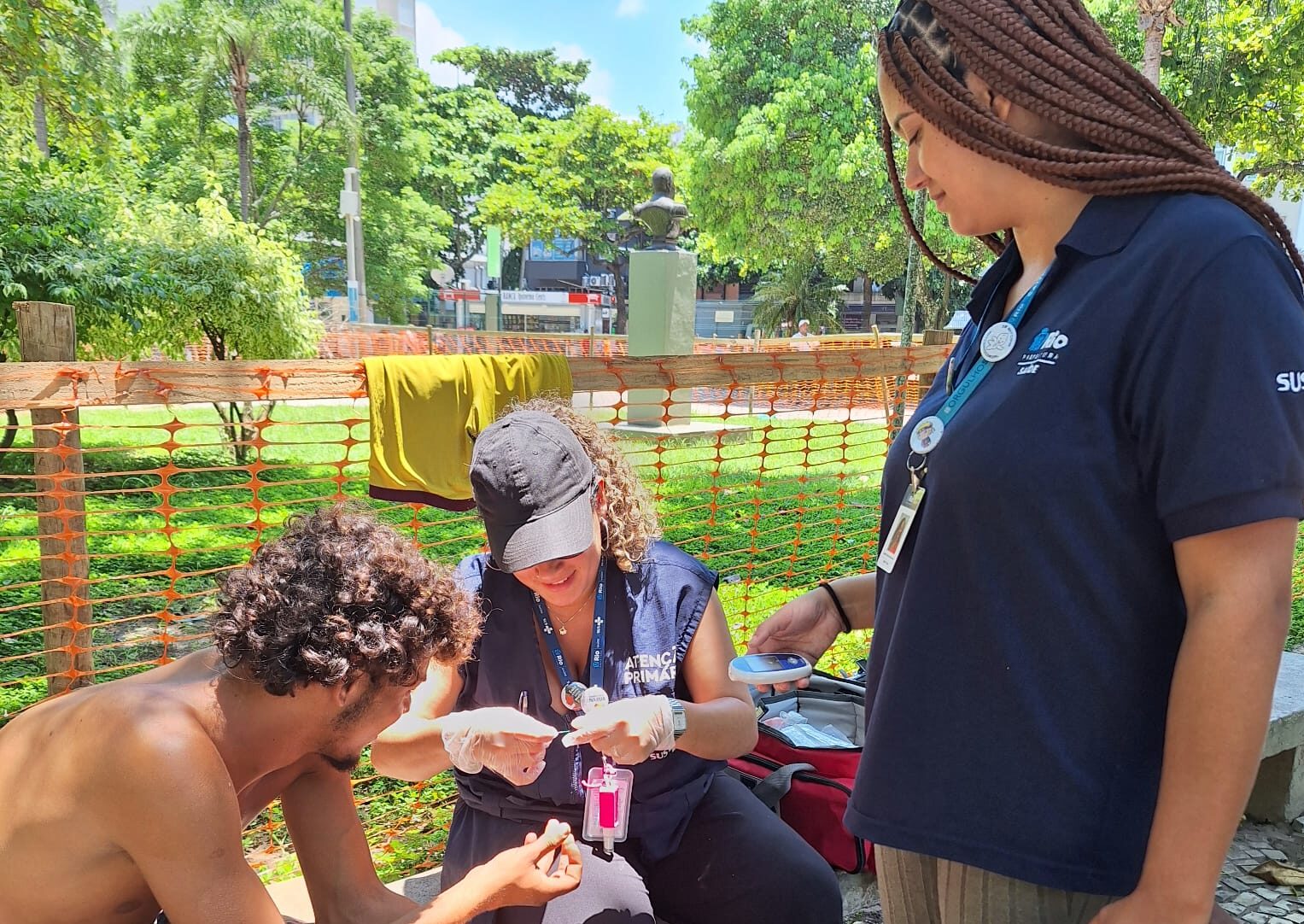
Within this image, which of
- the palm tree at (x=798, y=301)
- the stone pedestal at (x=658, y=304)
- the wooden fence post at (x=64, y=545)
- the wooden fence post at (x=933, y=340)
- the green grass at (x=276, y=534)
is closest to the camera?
the wooden fence post at (x=64, y=545)

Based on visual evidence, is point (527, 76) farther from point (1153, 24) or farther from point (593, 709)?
point (593, 709)

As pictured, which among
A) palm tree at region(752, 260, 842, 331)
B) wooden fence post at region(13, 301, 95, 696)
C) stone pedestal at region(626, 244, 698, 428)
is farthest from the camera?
palm tree at region(752, 260, 842, 331)

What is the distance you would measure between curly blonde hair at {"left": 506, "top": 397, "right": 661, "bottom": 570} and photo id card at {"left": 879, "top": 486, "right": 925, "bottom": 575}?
96cm

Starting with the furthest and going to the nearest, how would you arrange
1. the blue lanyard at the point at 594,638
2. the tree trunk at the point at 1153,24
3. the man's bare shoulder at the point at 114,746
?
the tree trunk at the point at 1153,24
the blue lanyard at the point at 594,638
the man's bare shoulder at the point at 114,746

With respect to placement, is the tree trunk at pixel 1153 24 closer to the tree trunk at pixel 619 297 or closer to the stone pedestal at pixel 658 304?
the stone pedestal at pixel 658 304

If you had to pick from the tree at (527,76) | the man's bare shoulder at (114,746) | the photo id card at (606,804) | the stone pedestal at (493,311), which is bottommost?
the photo id card at (606,804)

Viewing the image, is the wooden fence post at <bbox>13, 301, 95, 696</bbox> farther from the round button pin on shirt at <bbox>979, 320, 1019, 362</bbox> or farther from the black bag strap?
the round button pin on shirt at <bbox>979, 320, 1019, 362</bbox>

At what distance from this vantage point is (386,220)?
28.3 m

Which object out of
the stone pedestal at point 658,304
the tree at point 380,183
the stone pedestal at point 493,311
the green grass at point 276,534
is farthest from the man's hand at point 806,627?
the stone pedestal at point 493,311

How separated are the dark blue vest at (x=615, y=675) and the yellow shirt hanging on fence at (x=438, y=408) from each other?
1.02 metres

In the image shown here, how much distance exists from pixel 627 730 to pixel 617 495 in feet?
1.83

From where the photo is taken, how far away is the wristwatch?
72.4 inches

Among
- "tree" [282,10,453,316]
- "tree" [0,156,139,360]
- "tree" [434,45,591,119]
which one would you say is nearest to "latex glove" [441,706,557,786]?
"tree" [0,156,139,360]

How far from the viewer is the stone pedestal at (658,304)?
10609 mm
